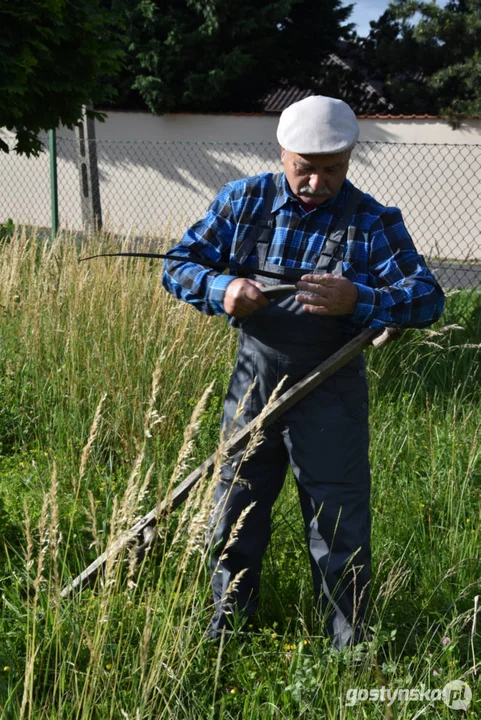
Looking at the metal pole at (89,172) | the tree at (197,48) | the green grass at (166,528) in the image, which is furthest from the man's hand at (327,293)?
the tree at (197,48)

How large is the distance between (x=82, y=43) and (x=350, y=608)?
4597mm

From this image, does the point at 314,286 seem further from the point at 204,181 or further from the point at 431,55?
the point at 431,55

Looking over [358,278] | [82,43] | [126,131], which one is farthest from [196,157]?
[358,278]

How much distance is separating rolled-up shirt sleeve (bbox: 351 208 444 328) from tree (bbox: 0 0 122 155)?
3.64 metres

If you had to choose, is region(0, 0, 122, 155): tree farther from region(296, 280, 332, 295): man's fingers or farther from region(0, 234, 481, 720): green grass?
region(296, 280, 332, 295): man's fingers

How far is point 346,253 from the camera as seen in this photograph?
2.11 meters

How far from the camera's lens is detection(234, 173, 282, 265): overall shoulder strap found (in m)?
2.18

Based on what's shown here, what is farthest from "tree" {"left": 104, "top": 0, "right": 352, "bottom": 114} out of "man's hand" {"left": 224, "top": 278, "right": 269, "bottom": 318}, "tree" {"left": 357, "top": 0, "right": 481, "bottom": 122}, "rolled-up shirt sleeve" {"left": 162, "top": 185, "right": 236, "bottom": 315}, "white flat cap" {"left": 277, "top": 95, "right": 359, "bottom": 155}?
"man's hand" {"left": 224, "top": 278, "right": 269, "bottom": 318}

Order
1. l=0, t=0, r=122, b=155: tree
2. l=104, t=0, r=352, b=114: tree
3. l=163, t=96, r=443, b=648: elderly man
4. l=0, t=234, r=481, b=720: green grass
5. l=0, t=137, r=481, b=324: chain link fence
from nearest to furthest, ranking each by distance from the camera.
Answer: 1. l=0, t=234, r=481, b=720: green grass
2. l=163, t=96, r=443, b=648: elderly man
3. l=0, t=0, r=122, b=155: tree
4. l=0, t=137, r=481, b=324: chain link fence
5. l=104, t=0, r=352, b=114: tree

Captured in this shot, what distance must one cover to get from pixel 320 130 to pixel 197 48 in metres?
16.8

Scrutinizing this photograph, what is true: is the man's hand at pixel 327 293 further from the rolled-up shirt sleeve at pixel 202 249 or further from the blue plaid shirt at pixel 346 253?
the rolled-up shirt sleeve at pixel 202 249

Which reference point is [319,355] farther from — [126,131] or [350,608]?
[126,131]

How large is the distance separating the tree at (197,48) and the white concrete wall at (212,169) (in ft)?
2.25

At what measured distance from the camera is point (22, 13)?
16.3ft
